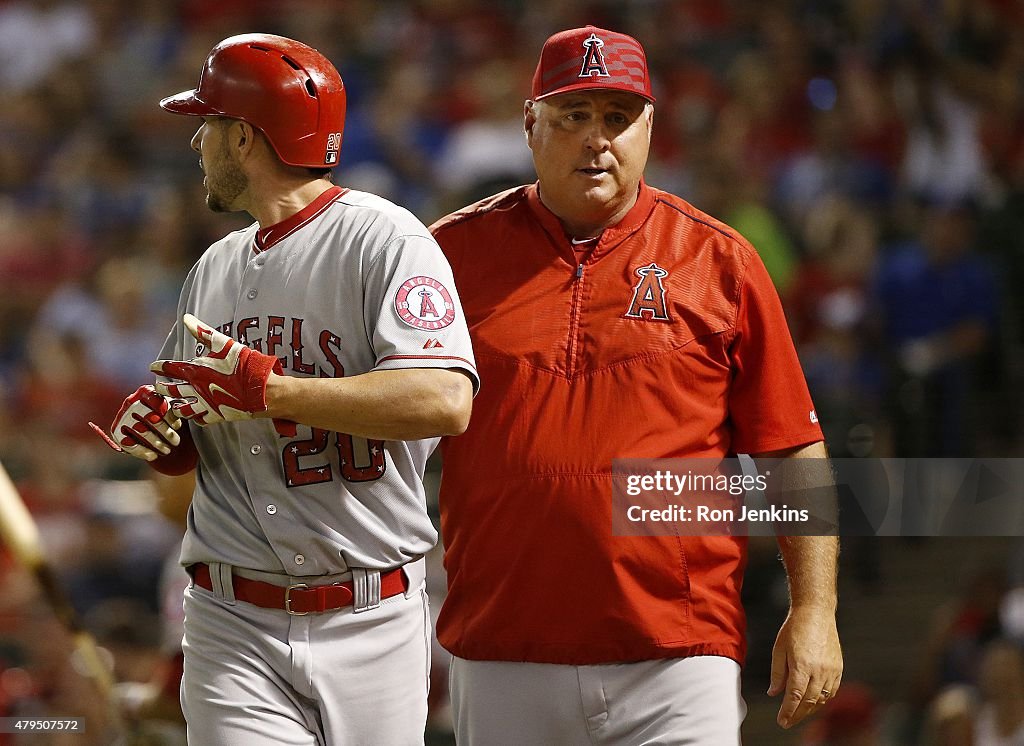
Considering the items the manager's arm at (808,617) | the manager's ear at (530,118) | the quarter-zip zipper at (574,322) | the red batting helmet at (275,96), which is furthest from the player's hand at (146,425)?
the manager's arm at (808,617)

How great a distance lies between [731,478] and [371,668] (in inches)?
34.7

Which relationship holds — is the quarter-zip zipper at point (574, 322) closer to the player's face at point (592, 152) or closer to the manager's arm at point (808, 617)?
the player's face at point (592, 152)

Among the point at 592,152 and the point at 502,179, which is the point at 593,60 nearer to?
the point at 592,152

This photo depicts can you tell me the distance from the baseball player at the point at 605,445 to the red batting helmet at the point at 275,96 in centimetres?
55

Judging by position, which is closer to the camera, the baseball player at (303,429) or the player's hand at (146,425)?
the baseball player at (303,429)

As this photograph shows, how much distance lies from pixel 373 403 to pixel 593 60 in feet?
3.23

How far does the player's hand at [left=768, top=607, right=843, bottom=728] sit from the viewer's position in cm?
277

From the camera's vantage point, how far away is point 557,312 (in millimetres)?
2855

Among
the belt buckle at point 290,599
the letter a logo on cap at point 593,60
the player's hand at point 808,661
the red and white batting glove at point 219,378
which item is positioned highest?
the letter a logo on cap at point 593,60

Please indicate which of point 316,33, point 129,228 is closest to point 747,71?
point 316,33

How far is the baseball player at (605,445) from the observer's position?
2.72m

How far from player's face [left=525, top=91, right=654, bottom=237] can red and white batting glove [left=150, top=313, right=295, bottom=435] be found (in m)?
0.83

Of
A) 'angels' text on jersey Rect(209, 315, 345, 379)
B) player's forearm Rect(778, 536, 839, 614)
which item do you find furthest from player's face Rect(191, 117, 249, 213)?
player's forearm Rect(778, 536, 839, 614)

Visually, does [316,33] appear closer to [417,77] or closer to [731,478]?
[417,77]
